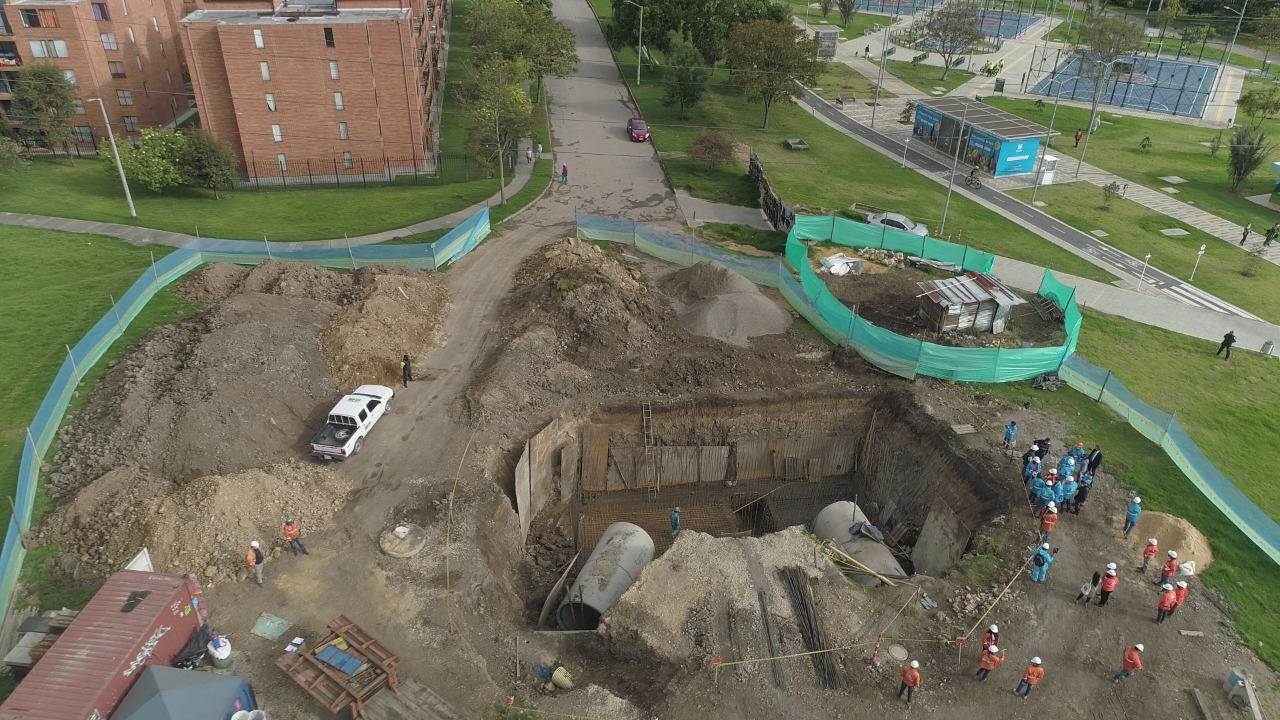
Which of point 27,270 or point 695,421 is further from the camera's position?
point 27,270

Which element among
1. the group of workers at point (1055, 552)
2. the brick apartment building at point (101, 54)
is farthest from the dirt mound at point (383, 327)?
the brick apartment building at point (101, 54)

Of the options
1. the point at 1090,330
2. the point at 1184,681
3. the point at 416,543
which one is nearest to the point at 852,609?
the point at 1184,681

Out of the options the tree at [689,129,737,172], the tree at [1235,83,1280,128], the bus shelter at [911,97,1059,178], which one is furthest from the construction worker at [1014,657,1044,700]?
the tree at [1235,83,1280,128]

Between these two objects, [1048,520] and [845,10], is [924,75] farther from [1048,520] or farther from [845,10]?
[1048,520]

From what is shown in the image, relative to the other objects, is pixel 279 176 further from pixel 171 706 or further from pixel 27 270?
pixel 171 706

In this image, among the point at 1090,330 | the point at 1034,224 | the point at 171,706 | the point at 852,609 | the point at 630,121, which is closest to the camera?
the point at 171,706

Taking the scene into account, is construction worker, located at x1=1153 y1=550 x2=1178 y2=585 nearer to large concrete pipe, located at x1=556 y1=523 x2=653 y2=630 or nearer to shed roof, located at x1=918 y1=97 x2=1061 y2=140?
large concrete pipe, located at x1=556 y1=523 x2=653 y2=630
